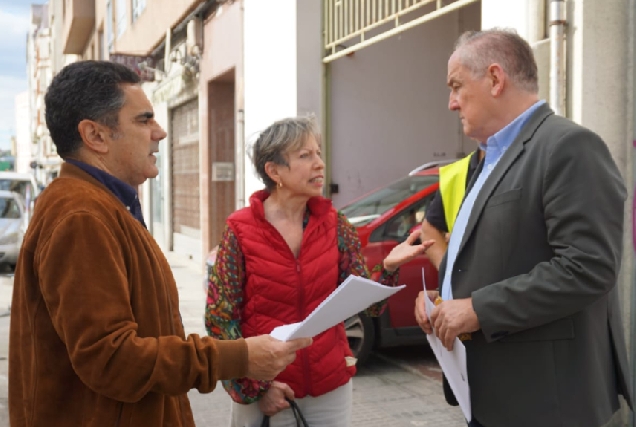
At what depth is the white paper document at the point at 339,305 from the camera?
193 centimetres

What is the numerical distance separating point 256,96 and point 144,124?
799 centimetres

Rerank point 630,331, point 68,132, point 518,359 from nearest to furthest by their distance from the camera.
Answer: point 68,132, point 518,359, point 630,331

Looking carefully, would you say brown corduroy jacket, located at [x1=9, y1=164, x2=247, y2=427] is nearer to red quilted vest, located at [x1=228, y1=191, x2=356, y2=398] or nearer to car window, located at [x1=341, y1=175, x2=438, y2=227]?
red quilted vest, located at [x1=228, y1=191, x2=356, y2=398]

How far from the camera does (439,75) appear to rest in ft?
31.6

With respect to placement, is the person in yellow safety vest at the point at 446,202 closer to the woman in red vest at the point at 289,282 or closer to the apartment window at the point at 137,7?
the woman in red vest at the point at 289,282

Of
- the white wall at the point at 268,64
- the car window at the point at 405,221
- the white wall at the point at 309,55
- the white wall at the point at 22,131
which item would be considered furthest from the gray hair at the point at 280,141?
the white wall at the point at 22,131

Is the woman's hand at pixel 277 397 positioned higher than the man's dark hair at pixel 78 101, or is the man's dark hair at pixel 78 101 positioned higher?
the man's dark hair at pixel 78 101

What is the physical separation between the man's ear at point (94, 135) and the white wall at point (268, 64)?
6.75 metres

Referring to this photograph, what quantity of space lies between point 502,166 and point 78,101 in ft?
3.97

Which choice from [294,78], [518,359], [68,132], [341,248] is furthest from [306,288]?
[294,78]

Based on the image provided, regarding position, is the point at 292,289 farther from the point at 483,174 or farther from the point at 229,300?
the point at 483,174

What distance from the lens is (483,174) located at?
229 centimetres

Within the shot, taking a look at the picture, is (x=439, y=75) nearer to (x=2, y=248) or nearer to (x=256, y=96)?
(x=256, y=96)

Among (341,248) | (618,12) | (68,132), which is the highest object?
(618,12)
